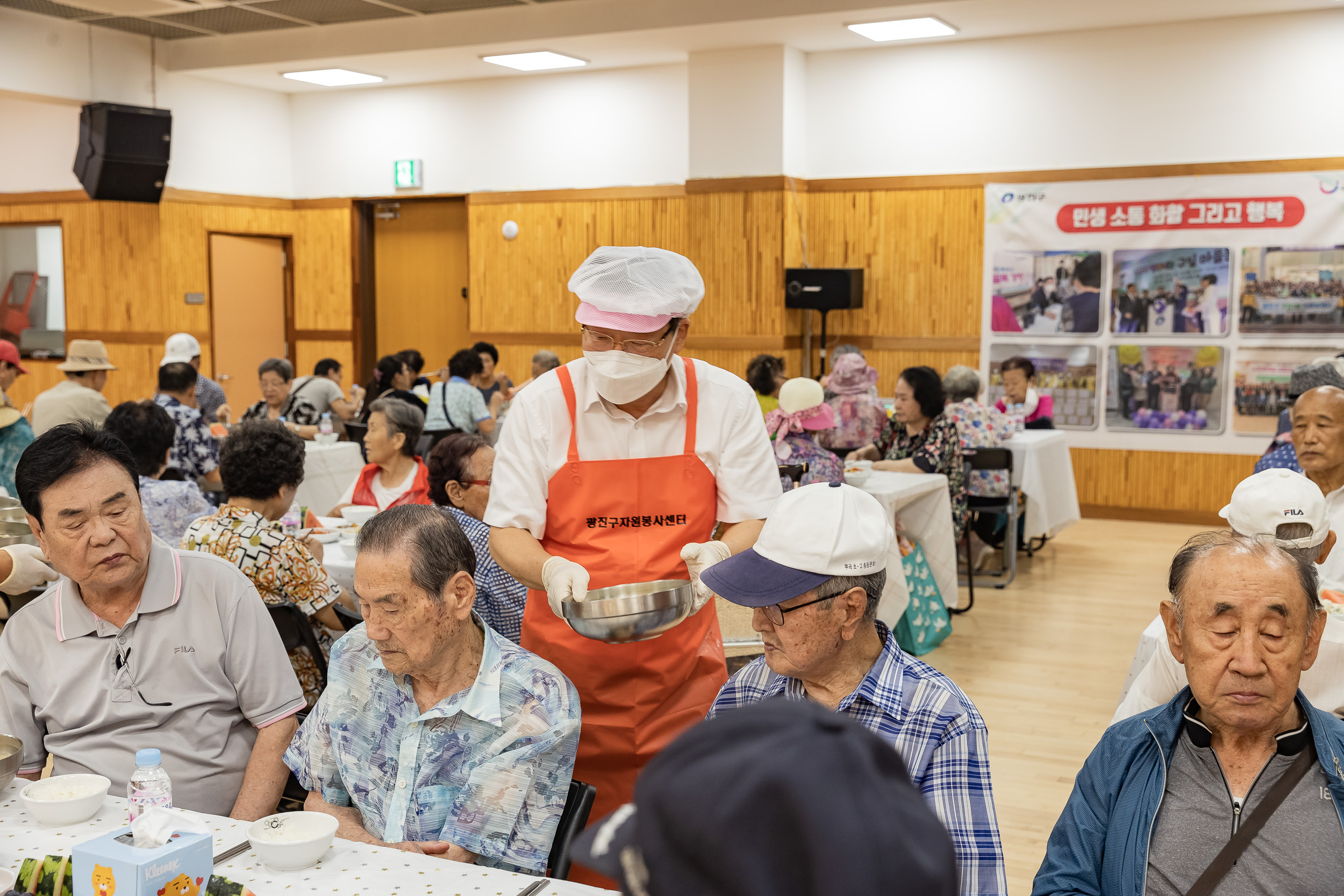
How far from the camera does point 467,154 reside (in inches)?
468

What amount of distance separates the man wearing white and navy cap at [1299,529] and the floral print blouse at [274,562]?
88.2 inches

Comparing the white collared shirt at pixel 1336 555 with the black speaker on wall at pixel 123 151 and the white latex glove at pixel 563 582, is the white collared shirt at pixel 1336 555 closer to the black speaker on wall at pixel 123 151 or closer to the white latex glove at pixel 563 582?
the white latex glove at pixel 563 582

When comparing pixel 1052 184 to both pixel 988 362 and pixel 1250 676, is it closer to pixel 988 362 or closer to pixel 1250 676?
pixel 988 362

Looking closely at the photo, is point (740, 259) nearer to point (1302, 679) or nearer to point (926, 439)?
point (926, 439)

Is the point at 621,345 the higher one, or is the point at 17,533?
the point at 621,345

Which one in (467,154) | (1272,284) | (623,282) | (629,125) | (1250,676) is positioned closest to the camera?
(1250,676)

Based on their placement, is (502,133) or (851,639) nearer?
(851,639)

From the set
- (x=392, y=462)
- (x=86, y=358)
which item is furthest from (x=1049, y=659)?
(x=86, y=358)

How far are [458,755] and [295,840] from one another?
38 cm

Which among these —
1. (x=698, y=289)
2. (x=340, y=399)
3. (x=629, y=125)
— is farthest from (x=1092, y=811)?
(x=629, y=125)

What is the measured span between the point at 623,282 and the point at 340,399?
23.1 feet

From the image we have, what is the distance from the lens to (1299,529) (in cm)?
303

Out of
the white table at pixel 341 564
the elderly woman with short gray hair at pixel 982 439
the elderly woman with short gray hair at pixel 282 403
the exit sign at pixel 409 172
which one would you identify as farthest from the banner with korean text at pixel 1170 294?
the white table at pixel 341 564

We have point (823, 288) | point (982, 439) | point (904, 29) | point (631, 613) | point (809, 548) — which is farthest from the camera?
point (823, 288)
